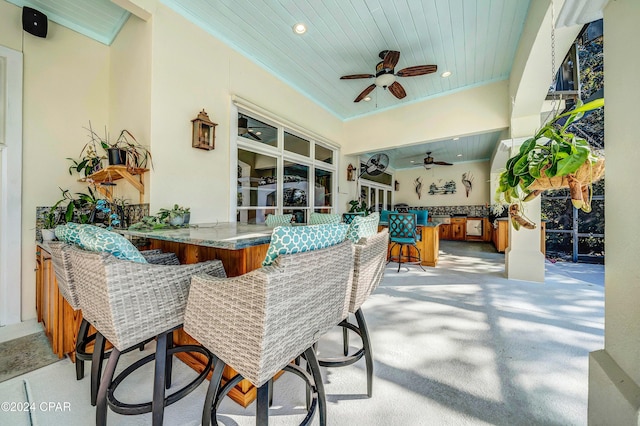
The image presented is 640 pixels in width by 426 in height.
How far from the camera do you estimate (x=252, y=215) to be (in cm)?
334

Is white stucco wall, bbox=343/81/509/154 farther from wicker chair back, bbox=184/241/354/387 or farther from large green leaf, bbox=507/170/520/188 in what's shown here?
wicker chair back, bbox=184/241/354/387

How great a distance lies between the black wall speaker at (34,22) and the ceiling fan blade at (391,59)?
3.41 metres

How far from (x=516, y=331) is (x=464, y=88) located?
352 centimetres

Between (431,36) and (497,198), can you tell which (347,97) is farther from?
(497,198)

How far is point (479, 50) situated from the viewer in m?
2.87

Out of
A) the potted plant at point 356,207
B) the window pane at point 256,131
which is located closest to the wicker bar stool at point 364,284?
the window pane at point 256,131

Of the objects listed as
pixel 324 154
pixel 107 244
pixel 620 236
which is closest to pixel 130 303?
pixel 107 244

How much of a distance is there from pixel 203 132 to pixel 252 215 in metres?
1.26

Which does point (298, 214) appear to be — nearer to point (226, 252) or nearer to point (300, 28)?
point (300, 28)

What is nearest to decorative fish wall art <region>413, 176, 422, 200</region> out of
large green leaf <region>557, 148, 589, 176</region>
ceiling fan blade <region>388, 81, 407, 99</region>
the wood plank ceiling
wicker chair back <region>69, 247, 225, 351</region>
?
the wood plank ceiling

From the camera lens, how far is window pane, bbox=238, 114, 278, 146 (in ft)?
10.1

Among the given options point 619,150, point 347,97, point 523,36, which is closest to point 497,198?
point 619,150

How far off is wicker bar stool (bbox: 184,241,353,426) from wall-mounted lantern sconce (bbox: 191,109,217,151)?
6.62ft

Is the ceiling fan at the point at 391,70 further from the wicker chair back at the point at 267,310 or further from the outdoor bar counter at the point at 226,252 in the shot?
the wicker chair back at the point at 267,310
